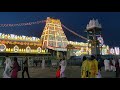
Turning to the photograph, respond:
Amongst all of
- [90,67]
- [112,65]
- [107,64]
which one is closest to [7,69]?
[90,67]

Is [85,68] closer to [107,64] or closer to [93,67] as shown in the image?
[93,67]

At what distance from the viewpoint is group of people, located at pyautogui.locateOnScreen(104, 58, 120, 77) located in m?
11.7

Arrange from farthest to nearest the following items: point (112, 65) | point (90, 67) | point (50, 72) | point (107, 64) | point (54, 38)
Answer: point (107, 64) → point (112, 65) → point (54, 38) → point (50, 72) → point (90, 67)

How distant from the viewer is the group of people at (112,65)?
11.7 metres

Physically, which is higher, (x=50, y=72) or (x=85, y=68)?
(x=85, y=68)

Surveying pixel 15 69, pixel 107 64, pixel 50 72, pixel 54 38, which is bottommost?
pixel 50 72

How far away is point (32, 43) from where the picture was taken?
480 inches

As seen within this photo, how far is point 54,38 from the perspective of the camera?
12.3 metres

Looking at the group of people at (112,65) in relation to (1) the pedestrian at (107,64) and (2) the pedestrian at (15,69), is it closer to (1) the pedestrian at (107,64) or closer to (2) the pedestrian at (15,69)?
(1) the pedestrian at (107,64)

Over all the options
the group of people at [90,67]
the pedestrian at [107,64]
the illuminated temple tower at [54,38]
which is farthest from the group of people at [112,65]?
the illuminated temple tower at [54,38]

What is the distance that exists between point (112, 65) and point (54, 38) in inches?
96.2
